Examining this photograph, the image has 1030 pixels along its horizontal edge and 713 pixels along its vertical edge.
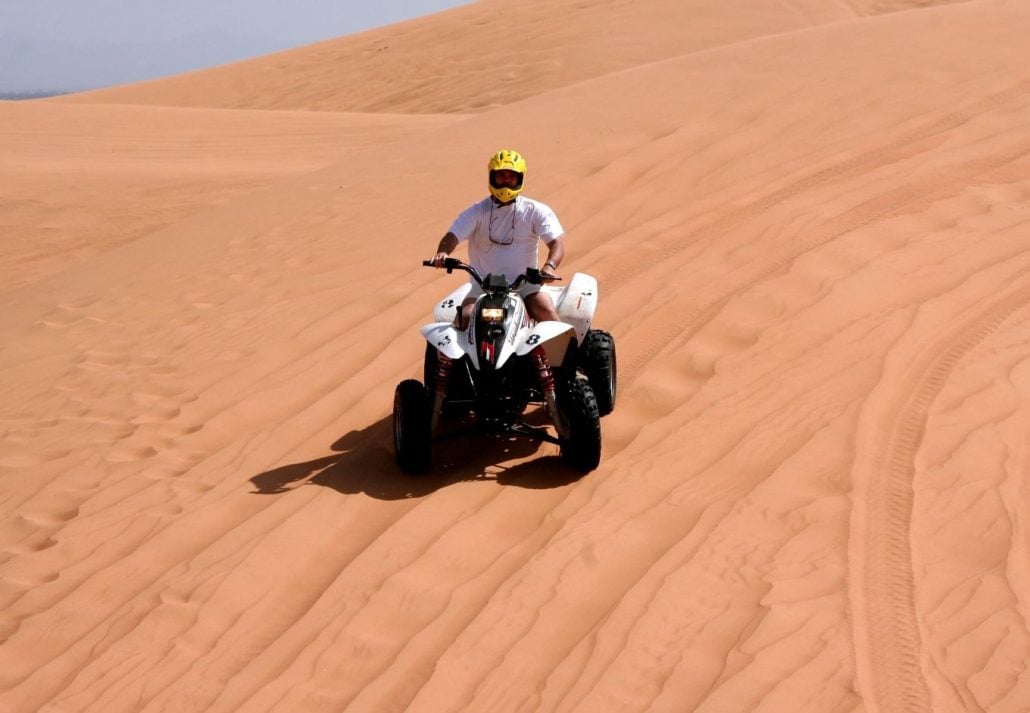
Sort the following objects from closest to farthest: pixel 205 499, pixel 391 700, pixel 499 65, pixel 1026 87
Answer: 1. pixel 391 700
2. pixel 205 499
3. pixel 1026 87
4. pixel 499 65

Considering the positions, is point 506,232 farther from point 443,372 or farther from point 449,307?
point 443,372

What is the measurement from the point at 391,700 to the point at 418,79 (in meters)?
29.9

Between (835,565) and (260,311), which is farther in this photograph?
(260,311)

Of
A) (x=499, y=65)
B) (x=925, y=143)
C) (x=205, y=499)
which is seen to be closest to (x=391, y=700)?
(x=205, y=499)

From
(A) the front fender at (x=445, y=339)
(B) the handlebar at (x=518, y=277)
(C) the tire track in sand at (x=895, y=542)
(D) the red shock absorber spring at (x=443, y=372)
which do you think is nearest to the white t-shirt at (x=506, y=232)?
(B) the handlebar at (x=518, y=277)

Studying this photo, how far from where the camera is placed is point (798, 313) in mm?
7531

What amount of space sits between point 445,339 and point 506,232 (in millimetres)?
868

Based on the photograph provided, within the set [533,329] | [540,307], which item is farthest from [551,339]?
[533,329]

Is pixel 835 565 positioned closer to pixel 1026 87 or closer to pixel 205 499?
pixel 205 499

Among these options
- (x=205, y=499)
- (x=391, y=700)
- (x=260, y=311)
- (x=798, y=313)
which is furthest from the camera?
(x=260, y=311)

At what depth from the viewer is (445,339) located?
5938 millimetres

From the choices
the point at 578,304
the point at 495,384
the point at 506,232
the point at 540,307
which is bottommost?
the point at 495,384

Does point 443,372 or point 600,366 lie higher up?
point 443,372

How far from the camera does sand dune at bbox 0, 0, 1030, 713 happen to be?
4527mm
